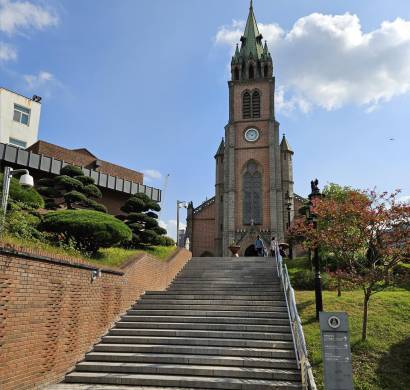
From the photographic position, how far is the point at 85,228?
38.9 feet

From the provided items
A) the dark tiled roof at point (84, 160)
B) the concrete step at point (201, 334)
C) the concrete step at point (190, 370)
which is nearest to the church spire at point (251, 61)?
the dark tiled roof at point (84, 160)

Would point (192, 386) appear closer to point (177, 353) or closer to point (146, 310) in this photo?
point (177, 353)

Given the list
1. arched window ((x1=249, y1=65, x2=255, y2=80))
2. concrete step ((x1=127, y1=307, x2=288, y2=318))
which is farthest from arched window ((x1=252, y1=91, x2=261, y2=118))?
concrete step ((x1=127, y1=307, x2=288, y2=318))

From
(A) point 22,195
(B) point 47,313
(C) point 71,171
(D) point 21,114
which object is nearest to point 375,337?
(B) point 47,313

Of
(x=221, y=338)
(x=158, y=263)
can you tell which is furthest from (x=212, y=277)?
(x=221, y=338)

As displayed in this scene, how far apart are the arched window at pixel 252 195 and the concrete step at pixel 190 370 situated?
30176mm

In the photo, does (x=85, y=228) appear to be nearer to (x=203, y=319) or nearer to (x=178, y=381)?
(x=203, y=319)

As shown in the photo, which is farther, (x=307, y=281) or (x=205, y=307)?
(x=307, y=281)

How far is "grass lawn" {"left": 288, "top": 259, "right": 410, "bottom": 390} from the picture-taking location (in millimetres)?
8578

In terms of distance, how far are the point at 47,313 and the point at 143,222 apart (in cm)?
1058

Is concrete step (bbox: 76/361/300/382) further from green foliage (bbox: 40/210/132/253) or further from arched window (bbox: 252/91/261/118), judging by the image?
arched window (bbox: 252/91/261/118)

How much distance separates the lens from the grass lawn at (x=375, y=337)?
8578 mm

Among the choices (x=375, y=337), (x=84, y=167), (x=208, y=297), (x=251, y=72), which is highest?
(x=251, y=72)

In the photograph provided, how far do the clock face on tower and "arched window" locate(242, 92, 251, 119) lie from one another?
176 centimetres
